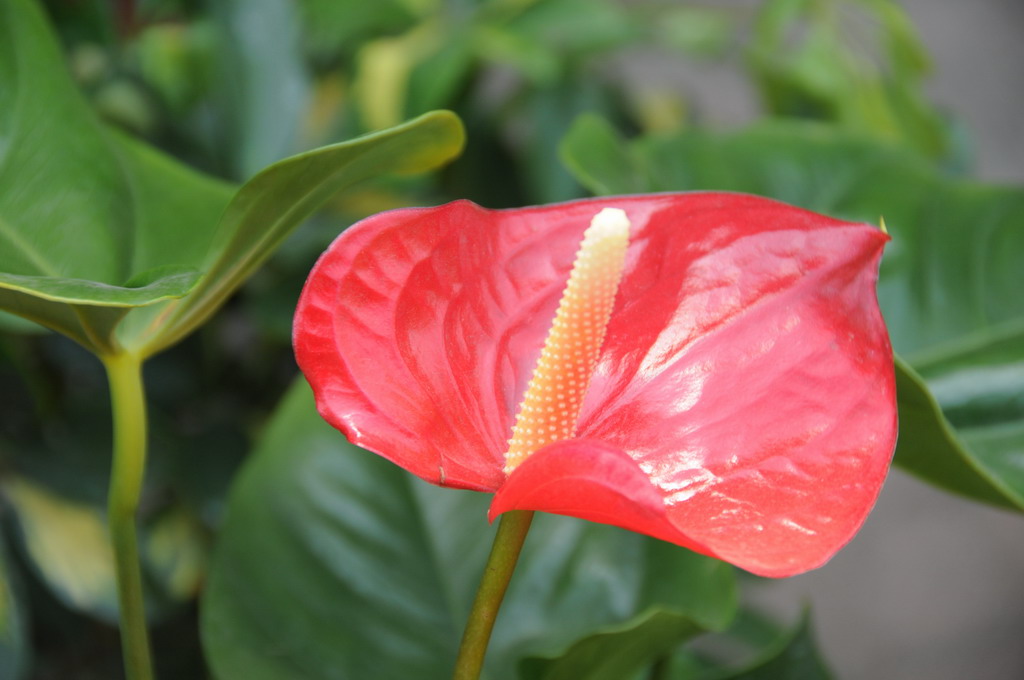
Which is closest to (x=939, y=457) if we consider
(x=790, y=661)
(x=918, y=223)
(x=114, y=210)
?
(x=790, y=661)

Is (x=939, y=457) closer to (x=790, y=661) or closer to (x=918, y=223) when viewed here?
(x=790, y=661)

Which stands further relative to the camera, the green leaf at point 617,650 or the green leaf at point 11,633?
the green leaf at point 11,633

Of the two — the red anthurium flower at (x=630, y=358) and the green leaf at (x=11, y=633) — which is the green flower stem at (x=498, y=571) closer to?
the red anthurium flower at (x=630, y=358)

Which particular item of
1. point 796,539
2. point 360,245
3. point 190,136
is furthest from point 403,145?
point 190,136

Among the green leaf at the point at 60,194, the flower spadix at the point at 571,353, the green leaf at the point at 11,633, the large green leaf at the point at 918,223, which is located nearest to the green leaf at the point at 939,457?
the large green leaf at the point at 918,223

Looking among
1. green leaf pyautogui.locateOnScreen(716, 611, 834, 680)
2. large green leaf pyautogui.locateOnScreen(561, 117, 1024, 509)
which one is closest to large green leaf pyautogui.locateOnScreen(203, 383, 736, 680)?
green leaf pyautogui.locateOnScreen(716, 611, 834, 680)
